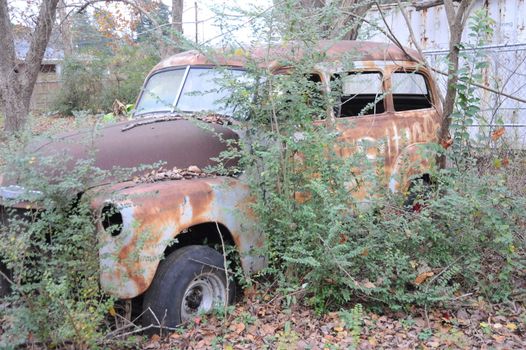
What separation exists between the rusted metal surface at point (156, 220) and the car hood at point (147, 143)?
0.31 meters

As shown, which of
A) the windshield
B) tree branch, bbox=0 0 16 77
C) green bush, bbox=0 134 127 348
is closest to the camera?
green bush, bbox=0 134 127 348

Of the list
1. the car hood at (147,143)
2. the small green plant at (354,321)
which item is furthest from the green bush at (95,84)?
the small green plant at (354,321)

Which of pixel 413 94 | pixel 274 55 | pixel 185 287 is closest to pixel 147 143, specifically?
pixel 185 287

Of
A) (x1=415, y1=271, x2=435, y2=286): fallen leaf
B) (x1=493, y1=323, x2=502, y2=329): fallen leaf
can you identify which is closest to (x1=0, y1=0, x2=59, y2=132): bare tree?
(x1=415, y1=271, x2=435, y2=286): fallen leaf

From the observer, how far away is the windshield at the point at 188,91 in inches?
185

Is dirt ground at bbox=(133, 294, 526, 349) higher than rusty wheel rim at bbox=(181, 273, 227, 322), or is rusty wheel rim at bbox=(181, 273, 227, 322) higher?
rusty wheel rim at bbox=(181, 273, 227, 322)

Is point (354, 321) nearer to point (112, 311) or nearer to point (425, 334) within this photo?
point (425, 334)

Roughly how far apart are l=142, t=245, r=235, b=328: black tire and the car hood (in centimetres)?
74

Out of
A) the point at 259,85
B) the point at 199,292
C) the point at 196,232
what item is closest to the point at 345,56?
the point at 259,85

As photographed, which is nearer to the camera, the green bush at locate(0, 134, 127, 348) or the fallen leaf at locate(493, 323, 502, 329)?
the green bush at locate(0, 134, 127, 348)

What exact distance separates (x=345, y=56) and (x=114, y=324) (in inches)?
113

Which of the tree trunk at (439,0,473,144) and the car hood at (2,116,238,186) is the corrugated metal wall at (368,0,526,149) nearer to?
the tree trunk at (439,0,473,144)

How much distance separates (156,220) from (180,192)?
0.31 meters

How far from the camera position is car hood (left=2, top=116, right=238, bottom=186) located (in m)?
4.00
